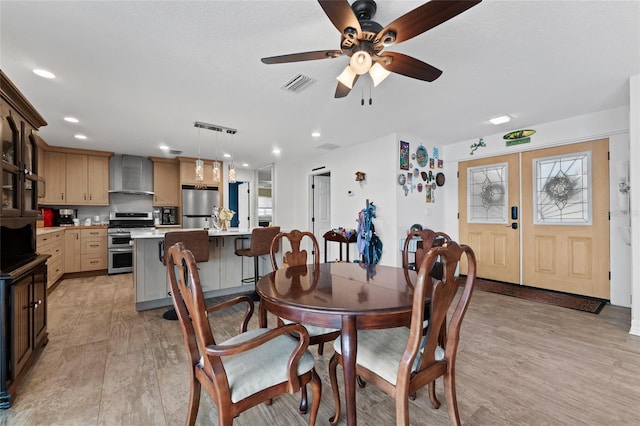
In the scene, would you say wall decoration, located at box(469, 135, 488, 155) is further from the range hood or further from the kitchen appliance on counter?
the range hood

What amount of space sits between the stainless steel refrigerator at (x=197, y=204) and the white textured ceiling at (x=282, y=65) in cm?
227

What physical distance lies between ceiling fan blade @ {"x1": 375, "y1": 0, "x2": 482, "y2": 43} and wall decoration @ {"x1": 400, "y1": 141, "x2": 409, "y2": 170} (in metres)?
2.94

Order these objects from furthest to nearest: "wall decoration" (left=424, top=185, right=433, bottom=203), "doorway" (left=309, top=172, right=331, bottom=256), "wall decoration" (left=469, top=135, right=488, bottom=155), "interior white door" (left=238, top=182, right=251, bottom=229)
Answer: "interior white door" (left=238, top=182, right=251, bottom=229) → "doorway" (left=309, top=172, right=331, bottom=256) → "wall decoration" (left=424, top=185, right=433, bottom=203) → "wall decoration" (left=469, top=135, right=488, bottom=155)

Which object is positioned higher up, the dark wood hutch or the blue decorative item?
the blue decorative item

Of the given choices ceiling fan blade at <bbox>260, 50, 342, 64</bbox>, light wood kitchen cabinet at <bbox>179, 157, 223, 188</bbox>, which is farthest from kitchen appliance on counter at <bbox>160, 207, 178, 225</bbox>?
ceiling fan blade at <bbox>260, 50, 342, 64</bbox>

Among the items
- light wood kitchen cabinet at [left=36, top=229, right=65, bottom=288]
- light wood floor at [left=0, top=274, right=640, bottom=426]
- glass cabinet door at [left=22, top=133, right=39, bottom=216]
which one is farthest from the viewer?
light wood kitchen cabinet at [left=36, top=229, right=65, bottom=288]

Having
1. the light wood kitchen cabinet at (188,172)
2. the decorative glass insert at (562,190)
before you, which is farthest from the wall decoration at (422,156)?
the light wood kitchen cabinet at (188,172)

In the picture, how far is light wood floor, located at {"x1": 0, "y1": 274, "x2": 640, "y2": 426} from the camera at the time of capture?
5.27 ft

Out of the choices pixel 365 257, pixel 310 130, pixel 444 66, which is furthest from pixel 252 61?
pixel 365 257

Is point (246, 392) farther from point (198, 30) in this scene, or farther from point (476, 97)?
point (476, 97)

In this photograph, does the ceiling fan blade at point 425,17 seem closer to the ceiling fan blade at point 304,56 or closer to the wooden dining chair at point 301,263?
the ceiling fan blade at point 304,56

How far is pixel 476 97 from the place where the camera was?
3.03 metres

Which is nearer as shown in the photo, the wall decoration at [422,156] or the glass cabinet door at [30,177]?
the glass cabinet door at [30,177]

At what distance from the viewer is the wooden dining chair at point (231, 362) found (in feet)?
3.68
